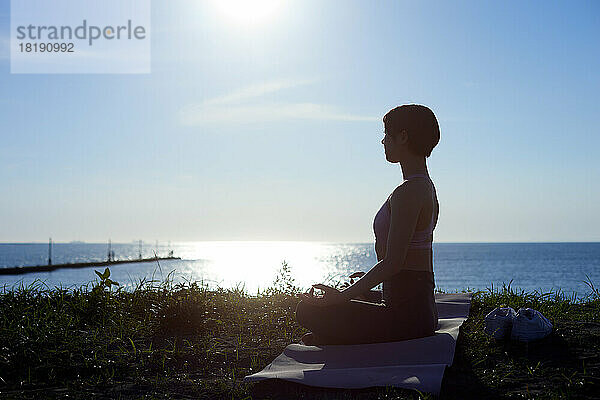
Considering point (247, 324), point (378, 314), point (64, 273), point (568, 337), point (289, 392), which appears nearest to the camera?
point (289, 392)

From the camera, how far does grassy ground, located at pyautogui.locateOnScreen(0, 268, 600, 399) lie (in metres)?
3.50

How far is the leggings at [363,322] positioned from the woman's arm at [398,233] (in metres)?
0.36

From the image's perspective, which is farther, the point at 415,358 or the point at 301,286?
the point at 301,286

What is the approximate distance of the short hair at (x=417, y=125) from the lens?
4.04m

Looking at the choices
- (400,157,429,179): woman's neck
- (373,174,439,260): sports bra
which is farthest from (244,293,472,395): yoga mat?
(400,157,429,179): woman's neck

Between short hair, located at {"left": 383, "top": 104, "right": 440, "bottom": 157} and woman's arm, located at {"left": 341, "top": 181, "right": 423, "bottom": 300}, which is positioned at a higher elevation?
short hair, located at {"left": 383, "top": 104, "right": 440, "bottom": 157}

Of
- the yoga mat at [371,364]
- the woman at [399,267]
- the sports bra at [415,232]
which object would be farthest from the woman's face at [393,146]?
the yoga mat at [371,364]

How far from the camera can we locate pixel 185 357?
14.7 ft

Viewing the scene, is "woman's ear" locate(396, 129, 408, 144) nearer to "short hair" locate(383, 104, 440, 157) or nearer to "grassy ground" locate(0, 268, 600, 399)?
"short hair" locate(383, 104, 440, 157)

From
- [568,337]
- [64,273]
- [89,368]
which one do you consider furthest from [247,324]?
[64,273]

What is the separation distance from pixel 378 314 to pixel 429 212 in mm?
Result: 931

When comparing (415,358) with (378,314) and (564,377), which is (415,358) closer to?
(378,314)

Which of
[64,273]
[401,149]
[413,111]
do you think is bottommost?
[64,273]

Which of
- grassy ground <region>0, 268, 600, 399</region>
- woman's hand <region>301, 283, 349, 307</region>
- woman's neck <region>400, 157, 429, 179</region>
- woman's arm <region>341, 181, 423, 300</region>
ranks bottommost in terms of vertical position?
grassy ground <region>0, 268, 600, 399</region>
